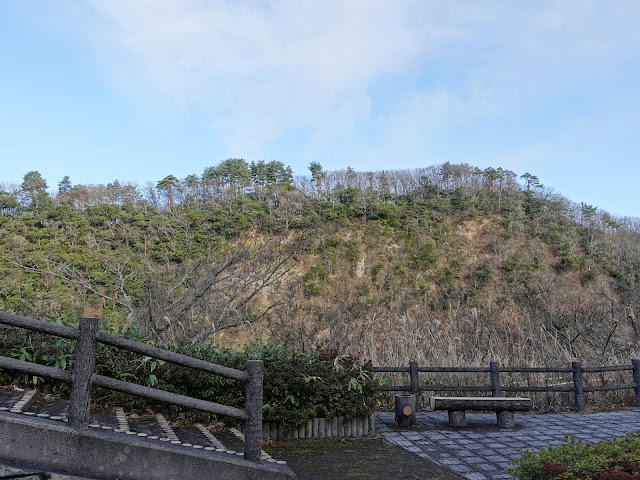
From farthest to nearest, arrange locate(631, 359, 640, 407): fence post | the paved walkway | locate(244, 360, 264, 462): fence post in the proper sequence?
locate(631, 359, 640, 407): fence post < the paved walkway < locate(244, 360, 264, 462): fence post

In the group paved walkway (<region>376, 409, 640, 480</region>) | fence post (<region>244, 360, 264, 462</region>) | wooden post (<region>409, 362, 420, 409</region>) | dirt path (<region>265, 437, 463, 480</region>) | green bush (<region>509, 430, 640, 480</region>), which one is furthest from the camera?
wooden post (<region>409, 362, 420, 409</region>)

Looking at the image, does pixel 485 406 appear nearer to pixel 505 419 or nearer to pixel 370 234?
pixel 505 419

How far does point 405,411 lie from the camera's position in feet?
23.3

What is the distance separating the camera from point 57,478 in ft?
10.4

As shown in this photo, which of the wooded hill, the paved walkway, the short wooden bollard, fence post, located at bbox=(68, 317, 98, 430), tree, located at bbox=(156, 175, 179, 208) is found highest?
tree, located at bbox=(156, 175, 179, 208)

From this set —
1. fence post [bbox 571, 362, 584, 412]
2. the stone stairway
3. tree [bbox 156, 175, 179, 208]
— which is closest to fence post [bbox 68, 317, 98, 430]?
the stone stairway

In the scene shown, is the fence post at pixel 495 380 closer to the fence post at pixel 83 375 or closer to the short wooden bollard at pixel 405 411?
Answer: the short wooden bollard at pixel 405 411

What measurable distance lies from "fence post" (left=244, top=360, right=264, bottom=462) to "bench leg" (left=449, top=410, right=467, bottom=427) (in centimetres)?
430

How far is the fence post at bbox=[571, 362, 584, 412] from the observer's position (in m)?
8.66

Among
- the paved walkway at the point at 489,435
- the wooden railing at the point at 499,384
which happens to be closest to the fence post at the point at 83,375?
the paved walkway at the point at 489,435

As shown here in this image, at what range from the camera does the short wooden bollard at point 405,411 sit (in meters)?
7.09

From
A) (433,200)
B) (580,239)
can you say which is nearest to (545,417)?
(433,200)

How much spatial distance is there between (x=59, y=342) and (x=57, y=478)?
10.8ft

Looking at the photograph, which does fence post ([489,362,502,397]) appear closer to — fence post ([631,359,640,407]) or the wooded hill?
fence post ([631,359,640,407])
